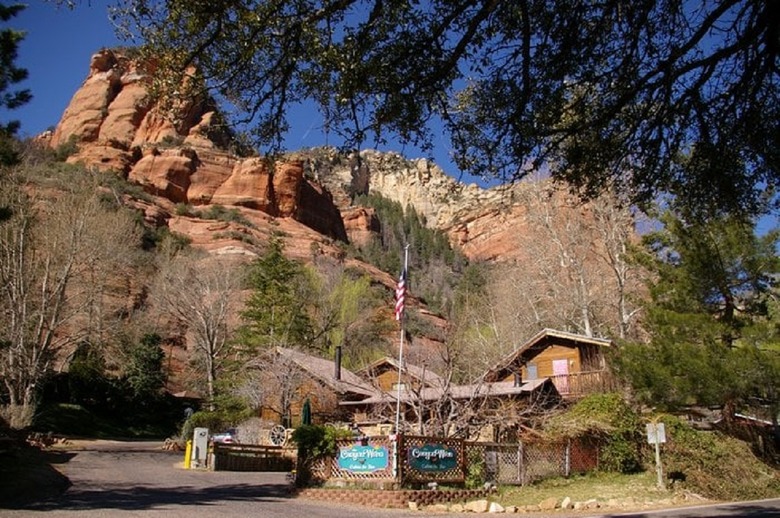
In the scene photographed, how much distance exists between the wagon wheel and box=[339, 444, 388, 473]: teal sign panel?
11997 millimetres

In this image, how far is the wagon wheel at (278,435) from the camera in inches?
1089

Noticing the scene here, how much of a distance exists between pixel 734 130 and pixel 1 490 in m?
14.8

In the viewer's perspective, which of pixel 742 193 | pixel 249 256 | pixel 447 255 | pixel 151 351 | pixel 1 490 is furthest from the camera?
pixel 447 255

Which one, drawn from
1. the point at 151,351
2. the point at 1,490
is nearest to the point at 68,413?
the point at 151,351

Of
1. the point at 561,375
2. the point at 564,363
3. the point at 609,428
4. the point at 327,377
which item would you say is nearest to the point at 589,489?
the point at 609,428

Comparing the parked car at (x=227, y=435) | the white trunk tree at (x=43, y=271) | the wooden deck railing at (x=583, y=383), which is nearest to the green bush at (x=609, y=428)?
the wooden deck railing at (x=583, y=383)

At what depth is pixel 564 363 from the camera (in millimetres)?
32406

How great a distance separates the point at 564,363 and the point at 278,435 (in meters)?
14.8

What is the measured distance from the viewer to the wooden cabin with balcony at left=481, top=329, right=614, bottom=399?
30.4 m

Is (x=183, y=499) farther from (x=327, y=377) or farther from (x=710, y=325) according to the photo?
(x=327, y=377)

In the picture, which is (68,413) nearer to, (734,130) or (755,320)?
(755,320)

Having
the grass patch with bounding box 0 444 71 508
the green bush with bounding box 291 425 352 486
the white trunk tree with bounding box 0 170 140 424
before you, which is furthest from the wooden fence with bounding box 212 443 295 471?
the white trunk tree with bounding box 0 170 140 424

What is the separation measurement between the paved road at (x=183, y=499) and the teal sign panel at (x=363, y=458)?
1.12 metres

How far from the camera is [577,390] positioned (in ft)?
102
